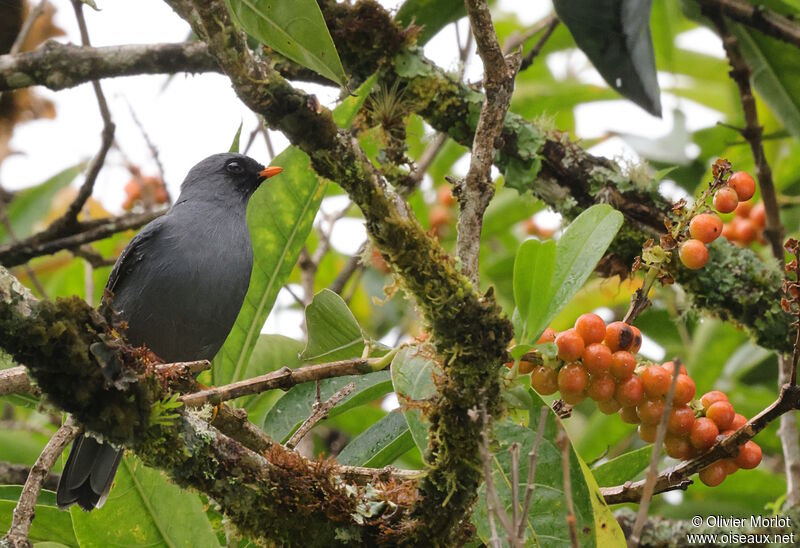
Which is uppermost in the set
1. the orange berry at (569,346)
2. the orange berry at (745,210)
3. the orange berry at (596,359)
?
the orange berry at (745,210)

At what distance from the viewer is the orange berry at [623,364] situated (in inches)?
97.3

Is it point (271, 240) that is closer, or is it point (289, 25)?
point (289, 25)

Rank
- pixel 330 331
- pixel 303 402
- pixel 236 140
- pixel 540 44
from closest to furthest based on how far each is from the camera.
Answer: pixel 330 331 < pixel 303 402 < pixel 236 140 < pixel 540 44

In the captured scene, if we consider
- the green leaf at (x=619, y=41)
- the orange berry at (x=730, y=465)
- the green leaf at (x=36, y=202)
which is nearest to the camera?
the orange berry at (x=730, y=465)

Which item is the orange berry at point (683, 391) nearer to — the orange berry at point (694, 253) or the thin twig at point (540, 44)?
the orange berry at point (694, 253)

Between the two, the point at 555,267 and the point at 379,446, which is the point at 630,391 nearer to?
the point at 555,267

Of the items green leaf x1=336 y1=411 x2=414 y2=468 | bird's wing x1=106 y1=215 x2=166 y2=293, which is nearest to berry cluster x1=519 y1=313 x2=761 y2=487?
green leaf x1=336 y1=411 x2=414 y2=468

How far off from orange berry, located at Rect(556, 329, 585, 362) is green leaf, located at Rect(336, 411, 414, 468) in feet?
2.20

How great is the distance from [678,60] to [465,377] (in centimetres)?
416

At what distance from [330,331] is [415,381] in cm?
61

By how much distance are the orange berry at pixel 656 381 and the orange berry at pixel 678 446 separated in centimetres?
14

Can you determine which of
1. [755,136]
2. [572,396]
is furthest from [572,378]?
[755,136]

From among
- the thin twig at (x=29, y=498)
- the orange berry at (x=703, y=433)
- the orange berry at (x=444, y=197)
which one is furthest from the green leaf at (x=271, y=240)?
the orange berry at (x=444, y=197)

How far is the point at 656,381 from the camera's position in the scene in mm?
2479
